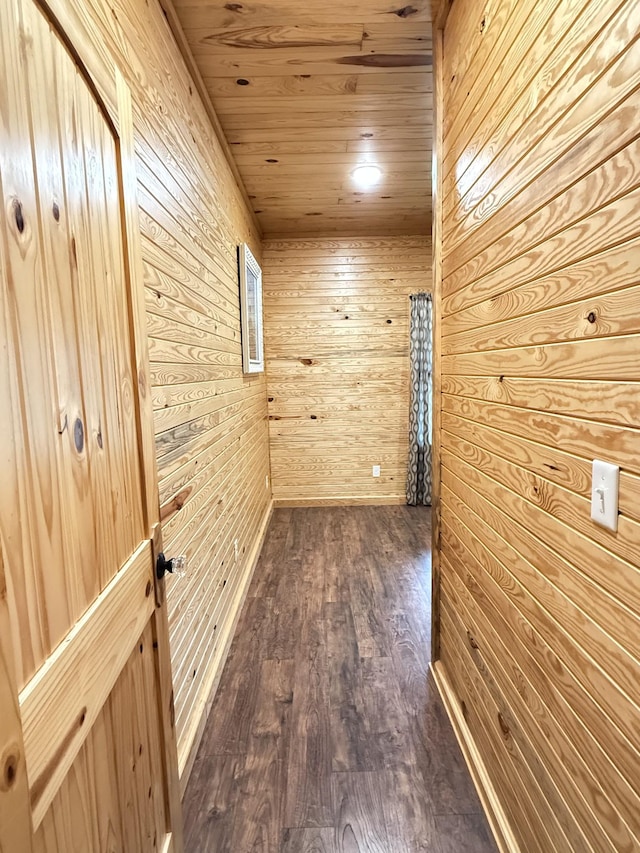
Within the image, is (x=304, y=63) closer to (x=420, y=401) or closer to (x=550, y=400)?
(x=550, y=400)

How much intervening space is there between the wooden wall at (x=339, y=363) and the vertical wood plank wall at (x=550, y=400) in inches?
98.3

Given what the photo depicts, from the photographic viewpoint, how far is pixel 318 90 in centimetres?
198

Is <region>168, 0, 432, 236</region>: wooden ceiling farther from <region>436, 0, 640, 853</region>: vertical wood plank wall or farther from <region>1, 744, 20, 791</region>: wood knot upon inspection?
<region>1, 744, 20, 791</region>: wood knot

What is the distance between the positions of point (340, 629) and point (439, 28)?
106 inches

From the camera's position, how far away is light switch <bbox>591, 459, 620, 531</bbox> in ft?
2.28

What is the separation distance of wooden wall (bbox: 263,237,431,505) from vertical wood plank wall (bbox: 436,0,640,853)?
2496 mm

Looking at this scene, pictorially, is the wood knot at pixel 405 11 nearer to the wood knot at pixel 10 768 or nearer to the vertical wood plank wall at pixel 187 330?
the vertical wood plank wall at pixel 187 330

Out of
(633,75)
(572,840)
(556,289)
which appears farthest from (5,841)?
(633,75)

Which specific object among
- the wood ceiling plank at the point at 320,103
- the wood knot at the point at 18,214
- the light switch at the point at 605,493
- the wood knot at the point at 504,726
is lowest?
the wood knot at the point at 504,726

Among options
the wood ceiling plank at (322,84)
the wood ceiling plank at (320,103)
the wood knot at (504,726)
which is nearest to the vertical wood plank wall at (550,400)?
the wood knot at (504,726)

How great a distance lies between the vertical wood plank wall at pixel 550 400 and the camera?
2.22 ft

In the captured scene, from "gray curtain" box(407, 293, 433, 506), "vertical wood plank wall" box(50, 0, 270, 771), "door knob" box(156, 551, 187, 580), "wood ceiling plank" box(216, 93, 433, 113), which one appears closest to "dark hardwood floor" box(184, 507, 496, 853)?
"vertical wood plank wall" box(50, 0, 270, 771)

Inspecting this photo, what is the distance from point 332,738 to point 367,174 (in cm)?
321

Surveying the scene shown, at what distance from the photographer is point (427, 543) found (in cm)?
321
